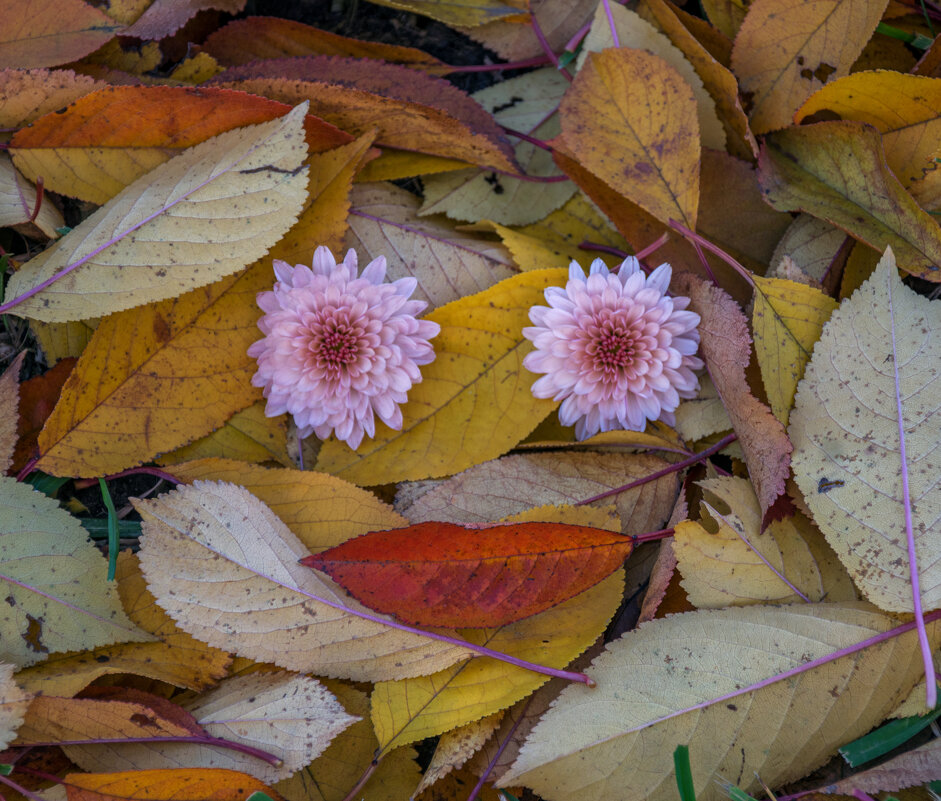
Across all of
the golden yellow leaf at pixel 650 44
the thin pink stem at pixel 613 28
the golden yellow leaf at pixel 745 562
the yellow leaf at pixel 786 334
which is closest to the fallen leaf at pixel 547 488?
the golden yellow leaf at pixel 745 562

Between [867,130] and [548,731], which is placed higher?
[867,130]

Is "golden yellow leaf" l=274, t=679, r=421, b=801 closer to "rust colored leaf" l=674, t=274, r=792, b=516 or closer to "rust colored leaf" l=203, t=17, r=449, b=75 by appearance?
"rust colored leaf" l=674, t=274, r=792, b=516

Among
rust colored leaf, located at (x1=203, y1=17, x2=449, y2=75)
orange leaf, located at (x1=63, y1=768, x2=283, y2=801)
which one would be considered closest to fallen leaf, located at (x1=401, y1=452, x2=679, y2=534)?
orange leaf, located at (x1=63, y1=768, x2=283, y2=801)

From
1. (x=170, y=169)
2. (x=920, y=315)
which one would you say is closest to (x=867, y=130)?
(x=920, y=315)

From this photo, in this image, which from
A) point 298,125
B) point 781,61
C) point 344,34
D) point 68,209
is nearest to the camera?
point 298,125

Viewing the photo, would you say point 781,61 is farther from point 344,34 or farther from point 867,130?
point 344,34

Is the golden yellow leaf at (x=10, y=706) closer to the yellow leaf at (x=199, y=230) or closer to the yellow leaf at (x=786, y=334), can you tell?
the yellow leaf at (x=199, y=230)
